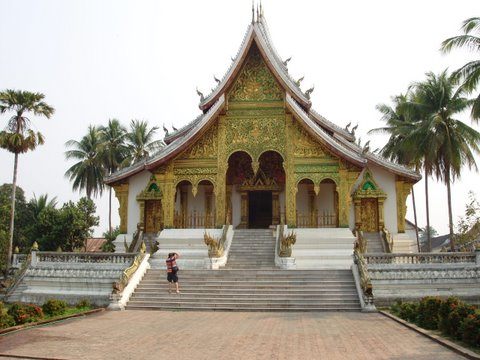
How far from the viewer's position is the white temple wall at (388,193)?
20.4 m

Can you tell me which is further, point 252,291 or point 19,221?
point 19,221

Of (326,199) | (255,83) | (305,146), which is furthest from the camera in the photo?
(326,199)

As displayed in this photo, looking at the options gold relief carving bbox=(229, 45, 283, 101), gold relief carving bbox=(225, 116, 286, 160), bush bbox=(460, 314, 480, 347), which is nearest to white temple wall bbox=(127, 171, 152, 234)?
gold relief carving bbox=(225, 116, 286, 160)

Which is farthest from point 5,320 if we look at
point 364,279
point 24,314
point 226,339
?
point 364,279

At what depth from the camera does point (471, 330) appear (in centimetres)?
718

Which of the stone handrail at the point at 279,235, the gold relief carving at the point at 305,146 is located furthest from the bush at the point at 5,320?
the gold relief carving at the point at 305,146

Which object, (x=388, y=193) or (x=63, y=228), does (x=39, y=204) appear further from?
(x=388, y=193)

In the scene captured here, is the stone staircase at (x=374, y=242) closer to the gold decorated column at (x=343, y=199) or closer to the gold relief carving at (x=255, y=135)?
the gold decorated column at (x=343, y=199)

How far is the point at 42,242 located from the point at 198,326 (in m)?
24.2

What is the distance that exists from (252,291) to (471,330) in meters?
6.87

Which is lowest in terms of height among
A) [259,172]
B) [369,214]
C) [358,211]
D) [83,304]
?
[83,304]

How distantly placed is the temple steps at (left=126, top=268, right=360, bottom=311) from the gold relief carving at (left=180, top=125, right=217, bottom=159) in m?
6.13

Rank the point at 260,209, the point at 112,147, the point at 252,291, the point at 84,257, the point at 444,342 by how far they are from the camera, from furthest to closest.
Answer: the point at 112,147
the point at 260,209
the point at 84,257
the point at 252,291
the point at 444,342

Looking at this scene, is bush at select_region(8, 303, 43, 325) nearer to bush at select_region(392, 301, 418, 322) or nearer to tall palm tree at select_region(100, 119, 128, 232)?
bush at select_region(392, 301, 418, 322)
